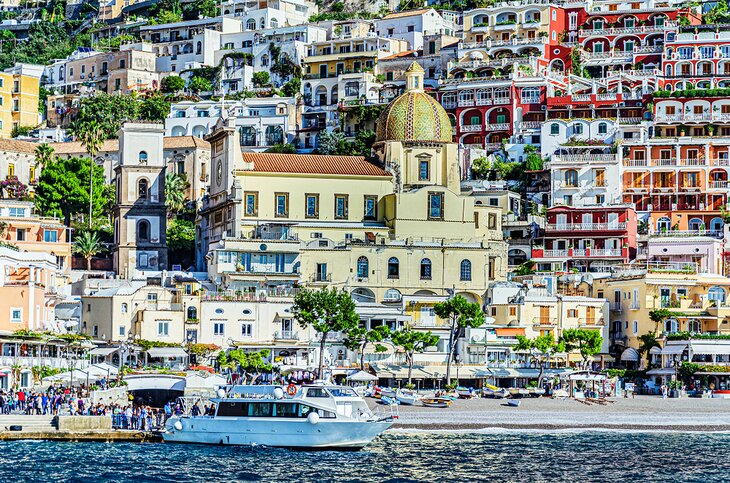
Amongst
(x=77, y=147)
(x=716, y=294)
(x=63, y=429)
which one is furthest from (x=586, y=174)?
(x=63, y=429)

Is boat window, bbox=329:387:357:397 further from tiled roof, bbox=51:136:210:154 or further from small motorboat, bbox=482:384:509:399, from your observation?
tiled roof, bbox=51:136:210:154

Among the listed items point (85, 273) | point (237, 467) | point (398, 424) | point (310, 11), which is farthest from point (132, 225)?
point (310, 11)

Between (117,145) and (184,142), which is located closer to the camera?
(184,142)

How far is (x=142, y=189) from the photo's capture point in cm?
12112

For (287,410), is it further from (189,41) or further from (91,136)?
(189,41)

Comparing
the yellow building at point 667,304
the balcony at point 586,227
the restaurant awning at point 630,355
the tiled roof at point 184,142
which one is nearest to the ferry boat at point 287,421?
the restaurant awning at point 630,355

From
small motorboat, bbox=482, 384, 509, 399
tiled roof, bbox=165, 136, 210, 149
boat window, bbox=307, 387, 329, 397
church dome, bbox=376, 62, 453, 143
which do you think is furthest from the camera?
tiled roof, bbox=165, 136, 210, 149

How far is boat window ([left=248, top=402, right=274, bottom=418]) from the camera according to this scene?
244ft

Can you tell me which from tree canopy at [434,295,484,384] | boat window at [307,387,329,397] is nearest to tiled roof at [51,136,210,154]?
tree canopy at [434,295,484,384]

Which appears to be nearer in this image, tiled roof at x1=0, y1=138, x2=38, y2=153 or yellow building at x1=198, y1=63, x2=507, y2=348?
yellow building at x1=198, y1=63, x2=507, y2=348

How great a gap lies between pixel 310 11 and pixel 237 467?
394 feet

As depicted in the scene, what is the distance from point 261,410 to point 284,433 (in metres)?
1.51

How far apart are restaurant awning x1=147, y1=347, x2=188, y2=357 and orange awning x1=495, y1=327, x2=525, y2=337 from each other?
2075cm

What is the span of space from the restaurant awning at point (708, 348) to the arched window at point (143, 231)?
136 feet
